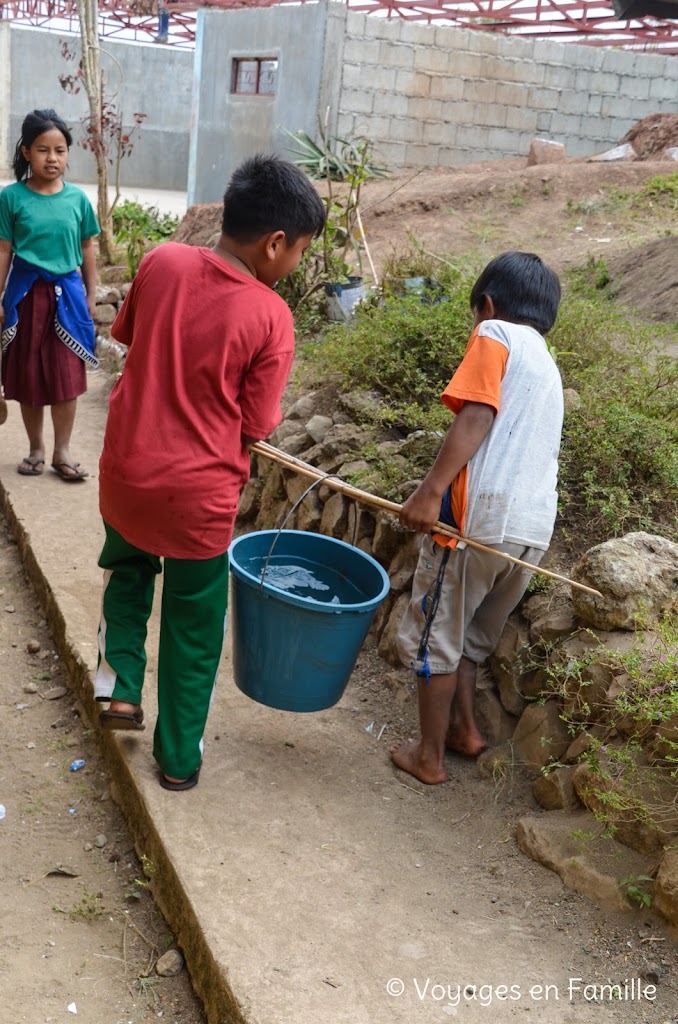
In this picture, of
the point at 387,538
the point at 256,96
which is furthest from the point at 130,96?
A: the point at 387,538

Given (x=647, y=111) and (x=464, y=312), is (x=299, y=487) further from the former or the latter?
(x=647, y=111)

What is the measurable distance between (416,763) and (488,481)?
0.95m

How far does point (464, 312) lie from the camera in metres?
4.52

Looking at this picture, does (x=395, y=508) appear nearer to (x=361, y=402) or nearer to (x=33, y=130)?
(x=361, y=402)

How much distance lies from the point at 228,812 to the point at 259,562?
808 millimetres

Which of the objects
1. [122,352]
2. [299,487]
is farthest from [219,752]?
[122,352]

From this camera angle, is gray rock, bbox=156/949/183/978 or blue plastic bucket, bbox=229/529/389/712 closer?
gray rock, bbox=156/949/183/978

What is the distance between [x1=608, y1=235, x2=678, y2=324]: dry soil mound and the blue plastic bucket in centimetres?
366

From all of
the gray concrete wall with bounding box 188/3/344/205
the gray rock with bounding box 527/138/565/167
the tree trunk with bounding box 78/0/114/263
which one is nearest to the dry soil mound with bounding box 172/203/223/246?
the tree trunk with bounding box 78/0/114/263

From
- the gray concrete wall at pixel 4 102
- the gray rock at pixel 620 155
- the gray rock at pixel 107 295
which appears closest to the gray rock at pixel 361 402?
Answer: the gray rock at pixel 107 295

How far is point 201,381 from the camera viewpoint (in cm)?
236

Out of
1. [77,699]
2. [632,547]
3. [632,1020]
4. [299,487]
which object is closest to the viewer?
[632,1020]

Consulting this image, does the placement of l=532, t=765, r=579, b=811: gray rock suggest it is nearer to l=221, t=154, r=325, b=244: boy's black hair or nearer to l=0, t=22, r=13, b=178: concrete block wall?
l=221, t=154, r=325, b=244: boy's black hair

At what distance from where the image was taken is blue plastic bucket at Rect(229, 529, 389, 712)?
8.82 ft
